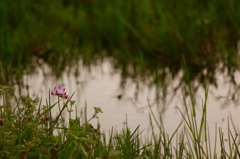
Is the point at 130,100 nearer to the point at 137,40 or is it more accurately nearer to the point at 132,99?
the point at 132,99

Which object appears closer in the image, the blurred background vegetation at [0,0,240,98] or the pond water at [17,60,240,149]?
the pond water at [17,60,240,149]

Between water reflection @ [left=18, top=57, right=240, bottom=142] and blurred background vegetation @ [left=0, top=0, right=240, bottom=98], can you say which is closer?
water reflection @ [left=18, top=57, right=240, bottom=142]

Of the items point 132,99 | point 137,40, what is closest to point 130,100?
point 132,99

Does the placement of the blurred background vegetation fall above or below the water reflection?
above

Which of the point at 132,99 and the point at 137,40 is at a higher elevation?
the point at 137,40

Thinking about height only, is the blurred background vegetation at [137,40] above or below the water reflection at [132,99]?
above

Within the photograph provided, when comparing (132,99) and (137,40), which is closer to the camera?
(132,99)

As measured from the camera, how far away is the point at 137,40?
395 cm

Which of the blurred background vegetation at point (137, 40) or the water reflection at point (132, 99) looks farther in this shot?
the blurred background vegetation at point (137, 40)

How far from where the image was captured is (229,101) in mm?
2490

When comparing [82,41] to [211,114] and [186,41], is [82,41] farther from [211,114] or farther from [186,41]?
[211,114]

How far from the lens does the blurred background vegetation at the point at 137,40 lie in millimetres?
3254

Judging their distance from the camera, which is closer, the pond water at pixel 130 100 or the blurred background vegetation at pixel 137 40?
the pond water at pixel 130 100

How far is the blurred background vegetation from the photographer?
325 cm
